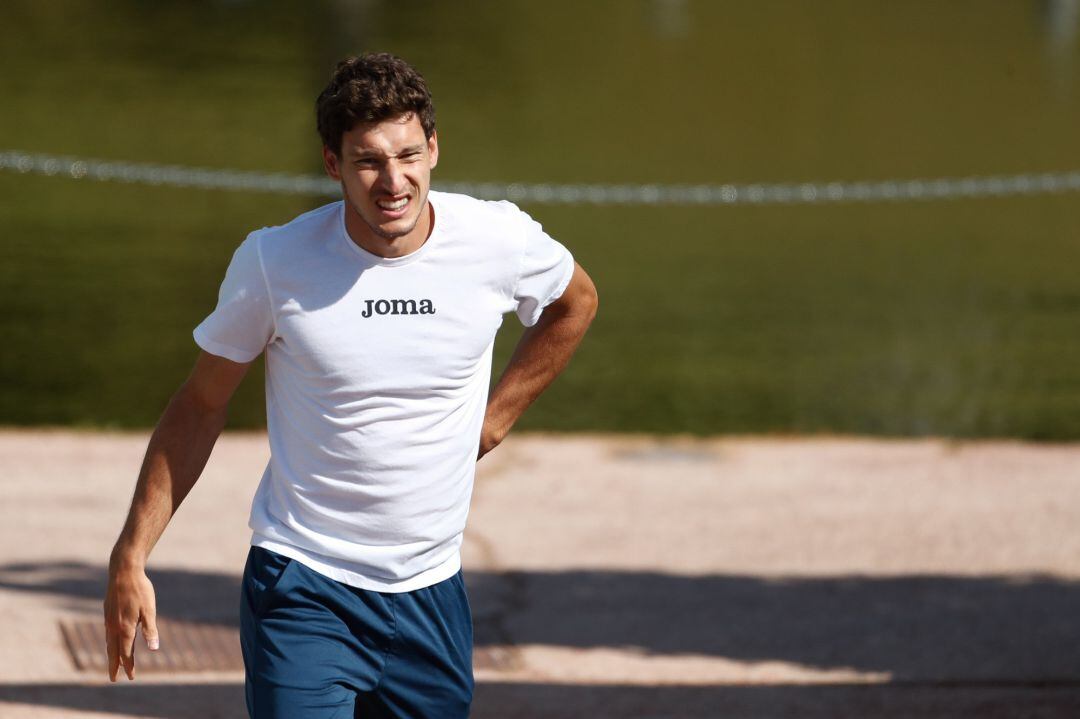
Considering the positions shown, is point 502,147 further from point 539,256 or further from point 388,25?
point 539,256

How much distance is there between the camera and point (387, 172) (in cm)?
340

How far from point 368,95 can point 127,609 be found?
1.06m

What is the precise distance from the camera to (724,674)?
6152 mm

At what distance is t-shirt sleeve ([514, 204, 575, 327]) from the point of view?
12.2ft

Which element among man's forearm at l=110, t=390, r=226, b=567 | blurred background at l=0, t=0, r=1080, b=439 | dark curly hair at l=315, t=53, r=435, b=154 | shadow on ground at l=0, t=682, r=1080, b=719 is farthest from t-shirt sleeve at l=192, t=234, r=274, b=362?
blurred background at l=0, t=0, r=1080, b=439

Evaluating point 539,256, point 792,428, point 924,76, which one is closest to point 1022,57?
point 924,76

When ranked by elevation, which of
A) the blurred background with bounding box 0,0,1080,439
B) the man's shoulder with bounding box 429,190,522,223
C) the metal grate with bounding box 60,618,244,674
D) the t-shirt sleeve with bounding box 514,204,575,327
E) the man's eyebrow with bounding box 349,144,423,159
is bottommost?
the blurred background with bounding box 0,0,1080,439

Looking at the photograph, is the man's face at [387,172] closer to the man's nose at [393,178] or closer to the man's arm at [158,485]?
the man's nose at [393,178]

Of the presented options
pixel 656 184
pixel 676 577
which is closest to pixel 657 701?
pixel 676 577

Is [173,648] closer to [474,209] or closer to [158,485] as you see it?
[158,485]

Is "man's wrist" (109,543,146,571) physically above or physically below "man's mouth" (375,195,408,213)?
below

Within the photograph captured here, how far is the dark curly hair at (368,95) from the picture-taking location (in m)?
3.38

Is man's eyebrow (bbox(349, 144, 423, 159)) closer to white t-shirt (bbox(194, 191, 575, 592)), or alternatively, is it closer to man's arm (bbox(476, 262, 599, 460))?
white t-shirt (bbox(194, 191, 575, 592))

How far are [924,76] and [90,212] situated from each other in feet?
74.1
